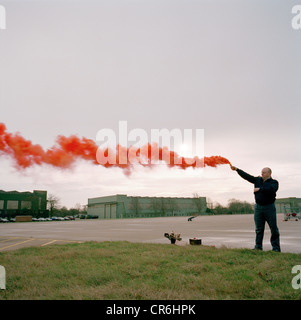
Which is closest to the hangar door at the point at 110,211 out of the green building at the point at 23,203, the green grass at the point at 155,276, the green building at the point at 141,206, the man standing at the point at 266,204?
the green building at the point at 141,206

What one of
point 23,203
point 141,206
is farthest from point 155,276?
point 141,206

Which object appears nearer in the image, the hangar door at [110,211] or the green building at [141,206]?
the green building at [141,206]

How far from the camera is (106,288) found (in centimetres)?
461

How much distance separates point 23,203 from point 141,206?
44926 millimetres

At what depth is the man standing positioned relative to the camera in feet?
25.2

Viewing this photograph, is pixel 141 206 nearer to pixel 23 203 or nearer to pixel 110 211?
pixel 110 211

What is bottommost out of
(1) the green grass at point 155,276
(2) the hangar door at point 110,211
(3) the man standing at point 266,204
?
(2) the hangar door at point 110,211

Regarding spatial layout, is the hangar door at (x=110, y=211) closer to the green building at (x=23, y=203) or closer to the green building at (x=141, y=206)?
the green building at (x=141, y=206)

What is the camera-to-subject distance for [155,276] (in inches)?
214

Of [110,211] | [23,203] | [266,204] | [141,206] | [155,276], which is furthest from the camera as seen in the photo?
[141,206]

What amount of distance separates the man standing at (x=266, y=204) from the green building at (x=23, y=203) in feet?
311

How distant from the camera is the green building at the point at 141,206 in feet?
343
